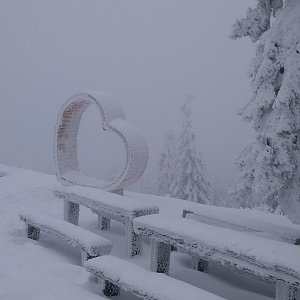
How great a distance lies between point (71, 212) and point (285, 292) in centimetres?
502

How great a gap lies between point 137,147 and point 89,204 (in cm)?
304

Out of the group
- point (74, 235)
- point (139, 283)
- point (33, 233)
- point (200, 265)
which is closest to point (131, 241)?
point (74, 235)

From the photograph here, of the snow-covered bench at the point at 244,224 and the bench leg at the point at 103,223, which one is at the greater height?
the snow-covered bench at the point at 244,224

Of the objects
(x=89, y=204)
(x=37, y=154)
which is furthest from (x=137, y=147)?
(x=37, y=154)

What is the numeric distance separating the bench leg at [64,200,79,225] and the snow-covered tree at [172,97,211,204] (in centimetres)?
1924

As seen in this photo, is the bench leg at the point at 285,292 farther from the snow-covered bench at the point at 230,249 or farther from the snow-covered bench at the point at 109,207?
the snow-covered bench at the point at 109,207

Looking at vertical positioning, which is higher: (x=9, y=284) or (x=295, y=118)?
(x=295, y=118)

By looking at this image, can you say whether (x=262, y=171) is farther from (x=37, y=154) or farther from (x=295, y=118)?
(x=37, y=154)

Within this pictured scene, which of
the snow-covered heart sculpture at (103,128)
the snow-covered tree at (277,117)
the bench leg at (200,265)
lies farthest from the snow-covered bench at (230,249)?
the snow-covered heart sculpture at (103,128)

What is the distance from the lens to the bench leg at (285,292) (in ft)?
12.6

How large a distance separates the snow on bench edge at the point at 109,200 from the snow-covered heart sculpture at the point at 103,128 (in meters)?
2.13

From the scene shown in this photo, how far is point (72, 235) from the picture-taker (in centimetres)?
614

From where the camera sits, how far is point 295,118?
5.73 m

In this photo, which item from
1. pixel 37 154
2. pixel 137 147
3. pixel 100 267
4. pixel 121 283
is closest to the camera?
pixel 121 283
